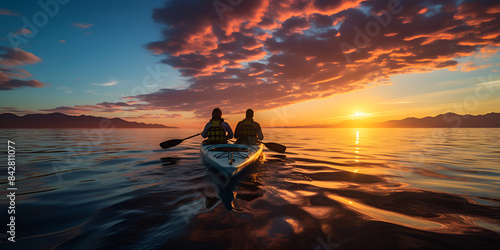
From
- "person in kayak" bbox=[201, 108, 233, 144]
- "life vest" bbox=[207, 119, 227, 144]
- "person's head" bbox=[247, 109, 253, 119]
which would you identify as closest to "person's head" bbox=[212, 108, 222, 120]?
"person in kayak" bbox=[201, 108, 233, 144]

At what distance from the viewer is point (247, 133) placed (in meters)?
10.5

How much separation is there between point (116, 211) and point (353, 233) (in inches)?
175

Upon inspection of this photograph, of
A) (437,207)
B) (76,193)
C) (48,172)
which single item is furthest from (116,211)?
(437,207)

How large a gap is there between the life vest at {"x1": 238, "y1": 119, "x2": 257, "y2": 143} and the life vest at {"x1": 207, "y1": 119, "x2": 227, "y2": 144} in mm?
1199

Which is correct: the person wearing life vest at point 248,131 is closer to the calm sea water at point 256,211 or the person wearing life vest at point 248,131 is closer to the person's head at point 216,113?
the person's head at point 216,113

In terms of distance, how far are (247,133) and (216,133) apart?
1.76m

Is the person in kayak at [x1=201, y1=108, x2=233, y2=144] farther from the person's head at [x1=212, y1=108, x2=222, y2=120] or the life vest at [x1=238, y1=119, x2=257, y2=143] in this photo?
the life vest at [x1=238, y1=119, x2=257, y2=143]

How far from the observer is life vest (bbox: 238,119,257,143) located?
1043 cm

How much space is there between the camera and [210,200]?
14.5 feet

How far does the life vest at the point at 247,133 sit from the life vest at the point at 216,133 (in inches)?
47.2

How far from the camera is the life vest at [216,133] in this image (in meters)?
9.62

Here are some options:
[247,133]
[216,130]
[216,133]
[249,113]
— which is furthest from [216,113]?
[247,133]

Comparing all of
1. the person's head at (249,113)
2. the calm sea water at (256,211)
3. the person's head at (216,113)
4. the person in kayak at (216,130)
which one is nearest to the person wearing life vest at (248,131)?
the person's head at (249,113)

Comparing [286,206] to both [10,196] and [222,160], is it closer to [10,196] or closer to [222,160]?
[222,160]
